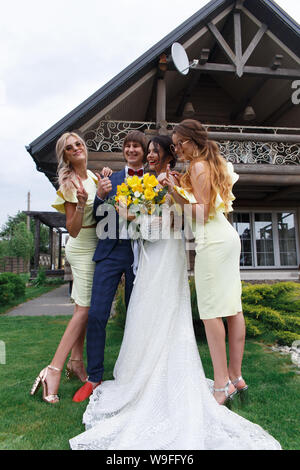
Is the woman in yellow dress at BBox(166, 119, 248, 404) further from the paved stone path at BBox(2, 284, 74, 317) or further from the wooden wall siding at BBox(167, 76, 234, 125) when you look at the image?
the wooden wall siding at BBox(167, 76, 234, 125)

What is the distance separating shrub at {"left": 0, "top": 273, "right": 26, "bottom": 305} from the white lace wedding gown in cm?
567

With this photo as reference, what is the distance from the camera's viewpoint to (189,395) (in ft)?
5.43

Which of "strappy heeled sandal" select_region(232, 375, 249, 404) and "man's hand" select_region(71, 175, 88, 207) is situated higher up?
"man's hand" select_region(71, 175, 88, 207)

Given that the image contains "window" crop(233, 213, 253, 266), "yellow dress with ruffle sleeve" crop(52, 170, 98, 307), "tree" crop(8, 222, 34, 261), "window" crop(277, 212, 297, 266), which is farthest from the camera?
"tree" crop(8, 222, 34, 261)

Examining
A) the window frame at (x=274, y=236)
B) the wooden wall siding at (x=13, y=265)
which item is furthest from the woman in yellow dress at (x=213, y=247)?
the wooden wall siding at (x=13, y=265)

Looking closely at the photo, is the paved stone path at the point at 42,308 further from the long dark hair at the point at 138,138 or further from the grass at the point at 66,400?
the long dark hair at the point at 138,138

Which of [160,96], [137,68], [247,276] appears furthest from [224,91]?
[247,276]

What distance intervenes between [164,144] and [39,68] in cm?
7278

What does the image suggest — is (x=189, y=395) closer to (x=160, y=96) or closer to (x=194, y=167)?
(x=194, y=167)

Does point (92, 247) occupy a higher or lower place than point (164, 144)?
lower

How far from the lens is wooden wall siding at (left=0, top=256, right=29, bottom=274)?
68.2 ft

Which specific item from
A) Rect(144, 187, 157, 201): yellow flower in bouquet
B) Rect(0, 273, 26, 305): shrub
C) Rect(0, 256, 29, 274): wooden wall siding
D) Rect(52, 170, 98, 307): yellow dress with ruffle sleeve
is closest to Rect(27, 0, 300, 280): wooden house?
Rect(0, 273, 26, 305): shrub

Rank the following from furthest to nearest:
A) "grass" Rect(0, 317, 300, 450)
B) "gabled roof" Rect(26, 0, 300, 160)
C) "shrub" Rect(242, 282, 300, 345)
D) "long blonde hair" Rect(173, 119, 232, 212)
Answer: "gabled roof" Rect(26, 0, 300, 160), "shrub" Rect(242, 282, 300, 345), "long blonde hair" Rect(173, 119, 232, 212), "grass" Rect(0, 317, 300, 450)

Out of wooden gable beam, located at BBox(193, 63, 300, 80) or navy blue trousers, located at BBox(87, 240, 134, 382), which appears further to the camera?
wooden gable beam, located at BBox(193, 63, 300, 80)
